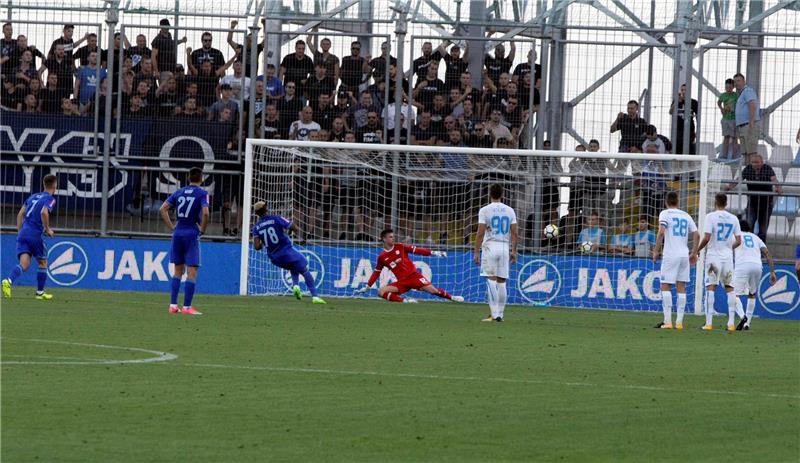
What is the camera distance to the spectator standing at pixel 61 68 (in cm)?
2702

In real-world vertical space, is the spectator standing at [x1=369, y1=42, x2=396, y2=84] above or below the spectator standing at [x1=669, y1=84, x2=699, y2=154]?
above

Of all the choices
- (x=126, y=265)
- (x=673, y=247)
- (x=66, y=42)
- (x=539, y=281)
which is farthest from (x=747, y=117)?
(x=66, y=42)

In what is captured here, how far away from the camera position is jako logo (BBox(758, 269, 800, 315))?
2656 centimetres

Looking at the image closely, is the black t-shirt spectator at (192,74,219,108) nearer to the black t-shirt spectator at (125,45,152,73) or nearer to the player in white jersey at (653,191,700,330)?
the black t-shirt spectator at (125,45,152,73)

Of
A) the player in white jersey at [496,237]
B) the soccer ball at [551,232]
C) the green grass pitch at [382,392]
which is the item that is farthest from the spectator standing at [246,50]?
the green grass pitch at [382,392]

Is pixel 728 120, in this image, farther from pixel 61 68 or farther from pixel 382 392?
pixel 382 392

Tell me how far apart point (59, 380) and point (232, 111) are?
52.6ft

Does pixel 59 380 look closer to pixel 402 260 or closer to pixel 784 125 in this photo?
pixel 402 260

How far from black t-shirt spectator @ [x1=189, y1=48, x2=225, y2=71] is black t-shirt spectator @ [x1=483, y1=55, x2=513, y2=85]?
15.9ft

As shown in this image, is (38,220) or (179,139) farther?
(179,139)

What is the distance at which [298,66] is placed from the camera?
26.9 m

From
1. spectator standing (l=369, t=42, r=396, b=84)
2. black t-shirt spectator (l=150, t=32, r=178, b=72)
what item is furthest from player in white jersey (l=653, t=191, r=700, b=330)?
black t-shirt spectator (l=150, t=32, r=178, b=72)

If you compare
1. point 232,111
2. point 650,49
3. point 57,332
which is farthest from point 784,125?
point 57,332

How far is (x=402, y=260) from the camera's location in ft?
85.7
